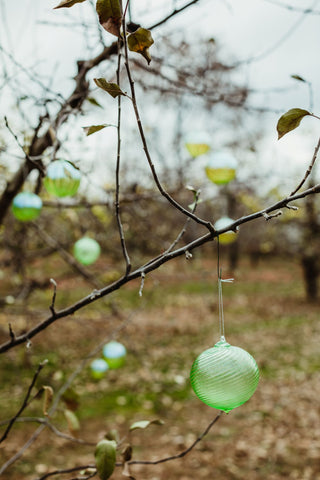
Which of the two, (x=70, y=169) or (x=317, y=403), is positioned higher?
(x=70, y=169)

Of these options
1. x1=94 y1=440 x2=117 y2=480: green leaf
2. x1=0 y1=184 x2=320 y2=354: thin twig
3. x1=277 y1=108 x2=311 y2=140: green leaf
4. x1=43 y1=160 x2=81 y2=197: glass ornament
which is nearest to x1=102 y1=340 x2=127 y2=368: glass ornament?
x1=43 y1=160 x2=81 y2=197: glass ornament

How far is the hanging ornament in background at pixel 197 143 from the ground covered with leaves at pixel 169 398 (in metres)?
0.83

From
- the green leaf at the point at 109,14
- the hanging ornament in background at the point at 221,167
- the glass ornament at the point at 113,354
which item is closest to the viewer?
the green leaf at the point at 109,14

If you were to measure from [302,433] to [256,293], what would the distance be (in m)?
10.5

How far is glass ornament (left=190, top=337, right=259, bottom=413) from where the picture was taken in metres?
1.12

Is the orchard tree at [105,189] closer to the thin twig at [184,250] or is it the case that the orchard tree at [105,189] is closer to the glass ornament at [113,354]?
the thin twig at [184,250]

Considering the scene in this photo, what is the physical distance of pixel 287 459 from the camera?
4.03 meters

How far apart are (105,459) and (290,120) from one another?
1.00 m

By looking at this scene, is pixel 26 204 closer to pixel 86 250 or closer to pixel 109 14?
pixel 86 250

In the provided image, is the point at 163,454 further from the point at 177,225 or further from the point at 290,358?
the point at 177,225

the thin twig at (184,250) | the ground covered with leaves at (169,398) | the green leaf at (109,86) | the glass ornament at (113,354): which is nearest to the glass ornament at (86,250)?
the ground covered with leaves at (169,398)

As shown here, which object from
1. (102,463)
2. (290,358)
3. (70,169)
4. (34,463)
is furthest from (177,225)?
(102,463)

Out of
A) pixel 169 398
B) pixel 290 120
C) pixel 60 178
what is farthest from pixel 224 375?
pixel 169 398

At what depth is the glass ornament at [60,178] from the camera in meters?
1.90
